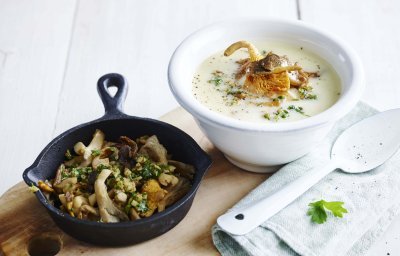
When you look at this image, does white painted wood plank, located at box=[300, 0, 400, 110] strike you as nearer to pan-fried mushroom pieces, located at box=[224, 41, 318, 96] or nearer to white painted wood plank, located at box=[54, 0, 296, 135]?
white painted wood plank, located at box=[54, 0, 296, 135]

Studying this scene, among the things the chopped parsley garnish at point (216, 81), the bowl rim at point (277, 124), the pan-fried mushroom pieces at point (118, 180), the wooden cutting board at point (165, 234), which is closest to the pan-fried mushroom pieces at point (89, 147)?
the pan-fried mushroom pieces at point (118, 180)

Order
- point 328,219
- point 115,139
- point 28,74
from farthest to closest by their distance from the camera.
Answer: point 28,74 < point 115,139 < point 328,219

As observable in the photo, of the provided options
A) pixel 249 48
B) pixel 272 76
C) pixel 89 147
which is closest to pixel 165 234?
pixel 89 147

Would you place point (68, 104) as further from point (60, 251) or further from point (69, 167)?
point (60, 251)

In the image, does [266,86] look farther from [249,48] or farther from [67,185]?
[67,185]

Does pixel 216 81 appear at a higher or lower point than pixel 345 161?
higher

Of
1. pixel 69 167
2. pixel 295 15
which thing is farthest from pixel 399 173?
pixel 295 15
